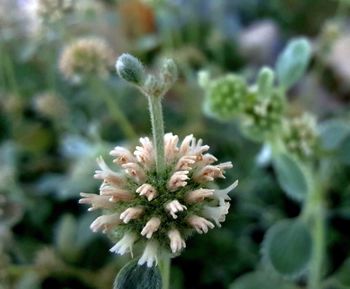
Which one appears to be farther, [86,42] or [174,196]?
[86,42]

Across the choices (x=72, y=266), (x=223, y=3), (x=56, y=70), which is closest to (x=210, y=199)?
(x=72, y=266)

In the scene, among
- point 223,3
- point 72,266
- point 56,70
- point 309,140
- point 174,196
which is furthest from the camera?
point 223,3

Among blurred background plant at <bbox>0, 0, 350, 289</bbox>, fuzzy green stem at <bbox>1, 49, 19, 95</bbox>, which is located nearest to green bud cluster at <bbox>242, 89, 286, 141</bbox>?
blurred background plant at <bbox>0, 0, 350, 289</bbox>

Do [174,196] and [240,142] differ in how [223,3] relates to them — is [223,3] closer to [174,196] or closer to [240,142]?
[240,142]

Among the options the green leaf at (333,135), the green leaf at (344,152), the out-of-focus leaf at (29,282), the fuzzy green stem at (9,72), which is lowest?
the out-of-focus leaf at (29,282)

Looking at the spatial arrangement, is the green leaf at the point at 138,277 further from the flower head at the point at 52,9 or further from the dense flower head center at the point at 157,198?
the flower head at the point at 52,9

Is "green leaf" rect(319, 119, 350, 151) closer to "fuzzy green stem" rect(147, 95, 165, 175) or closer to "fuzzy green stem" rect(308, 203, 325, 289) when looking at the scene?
"fuzzy green stem" rect(308, 203, 325, 289)

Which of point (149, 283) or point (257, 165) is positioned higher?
point (257, 165)

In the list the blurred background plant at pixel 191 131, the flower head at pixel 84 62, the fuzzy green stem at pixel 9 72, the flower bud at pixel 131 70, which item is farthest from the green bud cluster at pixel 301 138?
the fuzzy green stem at pixel 9 72
